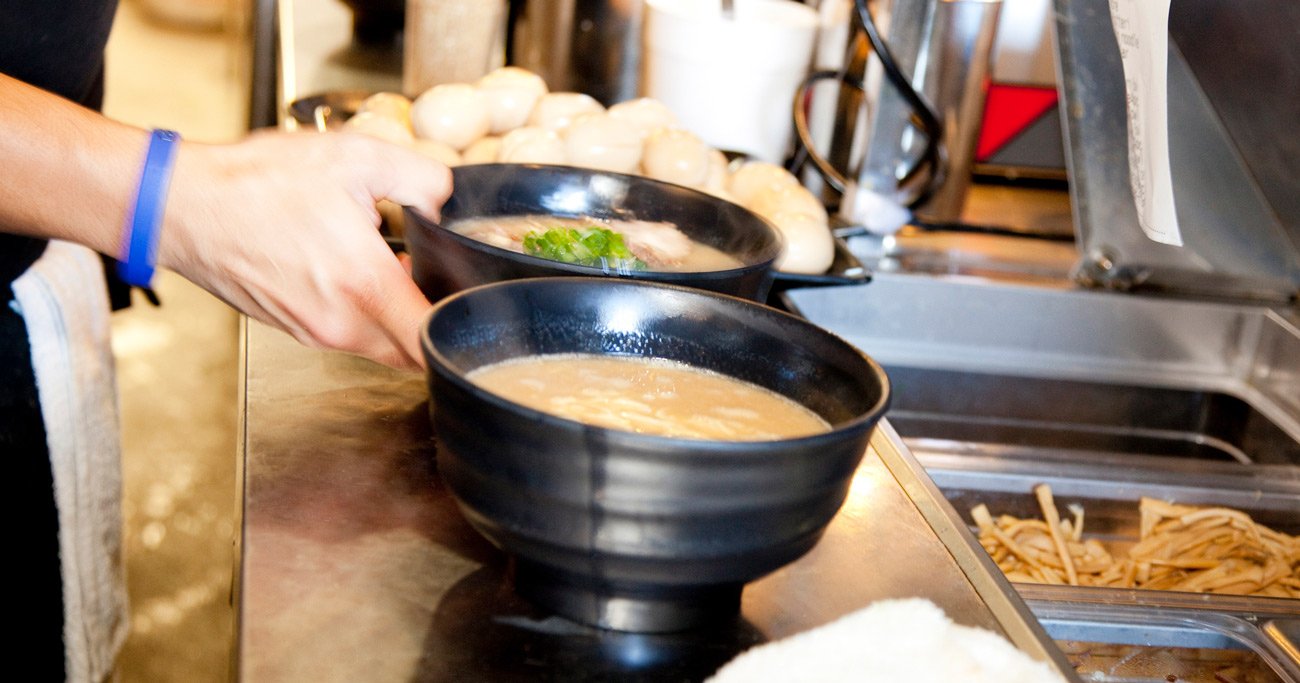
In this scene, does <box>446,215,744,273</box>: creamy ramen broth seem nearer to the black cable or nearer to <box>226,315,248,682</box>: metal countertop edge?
<box>226,315,248,682</box>: metal countertop edge

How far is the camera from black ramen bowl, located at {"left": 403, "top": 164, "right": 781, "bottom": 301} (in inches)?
42.7

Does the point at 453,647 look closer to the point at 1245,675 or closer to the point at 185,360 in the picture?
the point at 1245,675

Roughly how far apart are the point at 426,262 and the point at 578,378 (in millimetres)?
279

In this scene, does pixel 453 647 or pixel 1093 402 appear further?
pixel 1093 402

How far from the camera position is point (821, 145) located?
2.05 metres

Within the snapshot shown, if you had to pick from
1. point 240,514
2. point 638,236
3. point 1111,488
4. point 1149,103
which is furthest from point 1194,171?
point 240,514

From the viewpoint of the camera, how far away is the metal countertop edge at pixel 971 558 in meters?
0.81

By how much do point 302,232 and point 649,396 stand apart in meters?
0.37

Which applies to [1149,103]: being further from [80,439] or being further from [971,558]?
[80,439]

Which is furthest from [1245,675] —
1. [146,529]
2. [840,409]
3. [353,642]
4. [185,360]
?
[185,360]

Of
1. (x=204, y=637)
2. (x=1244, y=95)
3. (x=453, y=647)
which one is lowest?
(x=204, y=637)

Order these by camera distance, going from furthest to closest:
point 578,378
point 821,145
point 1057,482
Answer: point 821,145 → point 1057,482 → point 578,378

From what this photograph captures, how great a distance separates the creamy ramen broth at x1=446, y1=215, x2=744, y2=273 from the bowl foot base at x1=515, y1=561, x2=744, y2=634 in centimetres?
46

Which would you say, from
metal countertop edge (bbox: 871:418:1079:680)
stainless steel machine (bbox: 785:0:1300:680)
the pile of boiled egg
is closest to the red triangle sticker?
stainless steel machine (bbox: 785:0:1300:680)
